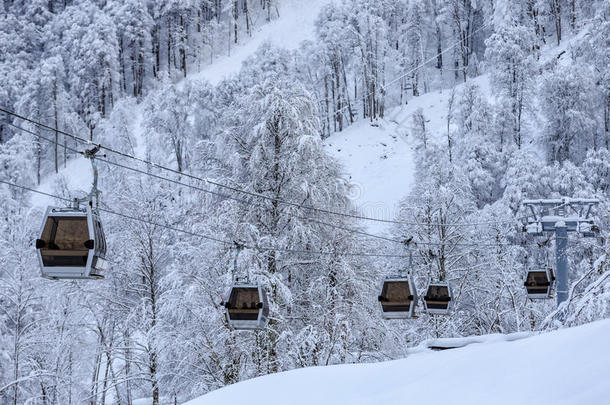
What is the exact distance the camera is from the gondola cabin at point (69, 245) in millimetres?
7977

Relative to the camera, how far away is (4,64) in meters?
72.2

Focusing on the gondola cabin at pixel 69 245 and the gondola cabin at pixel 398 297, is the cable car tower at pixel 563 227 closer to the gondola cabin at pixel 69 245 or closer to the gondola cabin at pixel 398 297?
the gondola cabin at pixel 398 297

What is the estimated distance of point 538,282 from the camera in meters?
20.0

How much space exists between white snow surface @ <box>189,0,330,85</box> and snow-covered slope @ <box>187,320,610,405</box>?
6532 centimetres

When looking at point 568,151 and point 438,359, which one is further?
Answer: point 568,151

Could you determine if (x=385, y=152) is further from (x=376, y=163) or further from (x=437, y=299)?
(x=437, y=299)

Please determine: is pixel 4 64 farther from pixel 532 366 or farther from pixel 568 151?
pixel 532 366

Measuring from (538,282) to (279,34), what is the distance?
2634 inches

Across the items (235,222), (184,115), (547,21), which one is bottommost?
(235,222)

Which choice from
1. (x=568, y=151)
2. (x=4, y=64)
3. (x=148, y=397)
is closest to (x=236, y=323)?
(x=148, y=397)

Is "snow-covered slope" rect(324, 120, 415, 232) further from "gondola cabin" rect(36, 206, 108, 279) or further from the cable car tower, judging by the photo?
"gondola cabin" rect(36, 206, 108, 279)

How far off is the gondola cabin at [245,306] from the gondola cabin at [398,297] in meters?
3.48

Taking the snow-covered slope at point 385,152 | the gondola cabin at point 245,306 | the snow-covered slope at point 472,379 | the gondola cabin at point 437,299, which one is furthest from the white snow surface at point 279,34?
the snow-covered slope at point 472,379

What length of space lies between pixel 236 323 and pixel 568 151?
2730 centimetres
